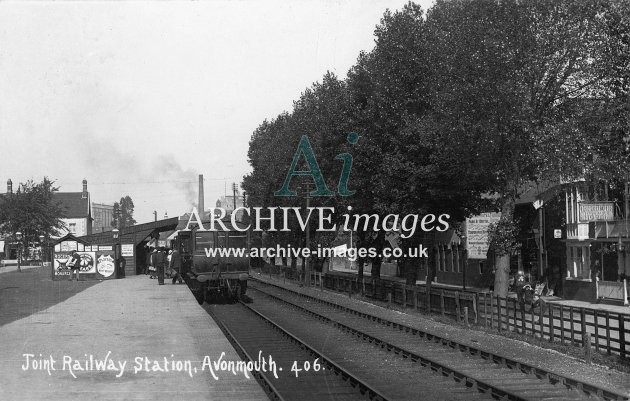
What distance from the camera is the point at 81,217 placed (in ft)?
430

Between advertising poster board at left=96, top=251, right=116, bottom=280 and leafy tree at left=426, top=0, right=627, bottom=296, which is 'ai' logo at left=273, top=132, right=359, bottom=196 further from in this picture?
advertising poster board at left=96, top=251, right=116, bottom=280

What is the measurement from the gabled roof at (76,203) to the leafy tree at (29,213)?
52748 mm

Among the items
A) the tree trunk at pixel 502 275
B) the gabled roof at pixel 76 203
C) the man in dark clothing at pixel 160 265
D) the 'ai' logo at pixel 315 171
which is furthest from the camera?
the gabled roof at pixel 76 203

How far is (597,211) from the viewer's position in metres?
33.7

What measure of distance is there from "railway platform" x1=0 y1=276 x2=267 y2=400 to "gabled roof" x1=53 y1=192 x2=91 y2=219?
108806 millimetres

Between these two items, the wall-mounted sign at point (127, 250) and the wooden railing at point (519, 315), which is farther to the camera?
the wall-mounted sign at point (127, 250)

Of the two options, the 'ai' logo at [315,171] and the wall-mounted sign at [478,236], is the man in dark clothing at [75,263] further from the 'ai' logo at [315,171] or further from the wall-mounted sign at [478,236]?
the wall-mounted sign at [478,236]

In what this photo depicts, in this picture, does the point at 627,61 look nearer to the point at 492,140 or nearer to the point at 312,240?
the point at 492,140

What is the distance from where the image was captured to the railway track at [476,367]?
1232cm

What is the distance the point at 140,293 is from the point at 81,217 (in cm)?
10117

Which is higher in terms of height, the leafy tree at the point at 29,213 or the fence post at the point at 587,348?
the leafy tree at the point at 29,213

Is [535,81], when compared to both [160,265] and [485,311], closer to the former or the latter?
[485,311]

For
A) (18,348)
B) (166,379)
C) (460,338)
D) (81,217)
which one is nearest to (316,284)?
(460,338)

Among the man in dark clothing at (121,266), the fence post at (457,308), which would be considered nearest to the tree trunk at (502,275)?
the fence post at (457,308)
